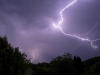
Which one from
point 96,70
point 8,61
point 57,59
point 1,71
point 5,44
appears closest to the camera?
point 1,71

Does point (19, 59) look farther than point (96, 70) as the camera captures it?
No

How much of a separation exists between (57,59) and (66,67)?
256 centimetres

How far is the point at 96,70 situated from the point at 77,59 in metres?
24.5

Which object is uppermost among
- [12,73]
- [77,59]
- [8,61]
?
[77,59]

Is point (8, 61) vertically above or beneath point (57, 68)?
beneath

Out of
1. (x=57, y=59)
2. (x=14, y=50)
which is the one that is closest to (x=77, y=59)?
(x=57, y=59)

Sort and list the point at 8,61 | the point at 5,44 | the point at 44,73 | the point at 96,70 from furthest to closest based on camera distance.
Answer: the point at 44,73 < the point at 96,70 < the point at 5,44 < the point at 8,61

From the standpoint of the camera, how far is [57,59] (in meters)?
34.0

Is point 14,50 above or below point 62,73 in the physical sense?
below

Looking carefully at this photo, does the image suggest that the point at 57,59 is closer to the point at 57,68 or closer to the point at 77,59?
the point at 57,68

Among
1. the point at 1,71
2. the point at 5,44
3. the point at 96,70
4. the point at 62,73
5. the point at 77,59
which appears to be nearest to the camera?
the point at 1,71

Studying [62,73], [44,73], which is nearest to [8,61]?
[62,73]

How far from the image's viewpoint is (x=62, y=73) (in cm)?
3148

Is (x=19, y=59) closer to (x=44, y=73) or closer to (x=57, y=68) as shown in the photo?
(x=57, y=68)
